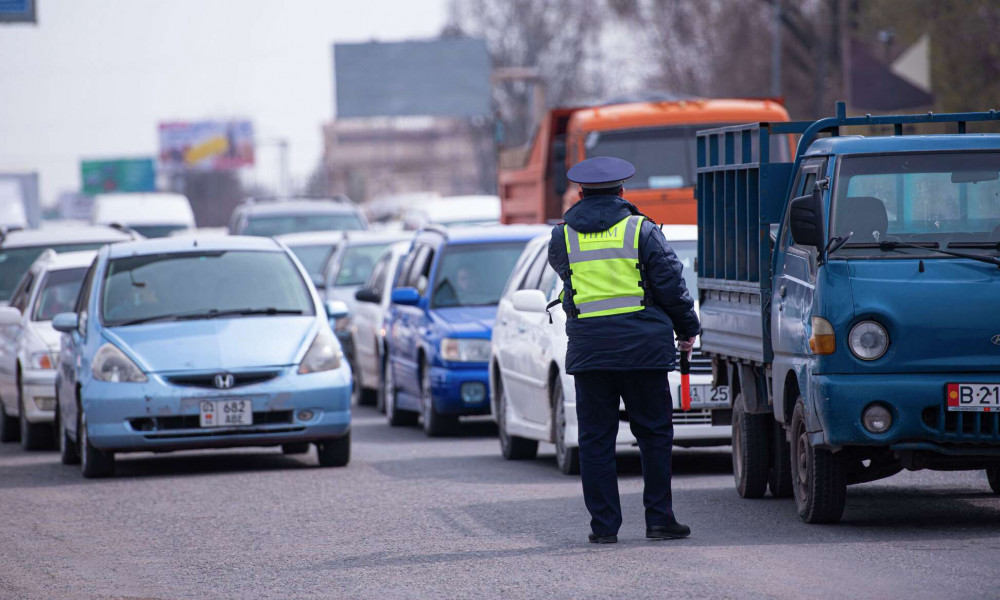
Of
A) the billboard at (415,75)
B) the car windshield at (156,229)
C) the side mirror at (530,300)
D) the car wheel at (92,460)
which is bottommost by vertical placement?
the car wheel at (92,460)

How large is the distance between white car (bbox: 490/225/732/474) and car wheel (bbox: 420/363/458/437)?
2039mm

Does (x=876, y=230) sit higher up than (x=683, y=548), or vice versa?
(x=876, y=230)

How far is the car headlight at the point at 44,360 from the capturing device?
16.4m

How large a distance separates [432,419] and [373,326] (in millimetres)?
3845

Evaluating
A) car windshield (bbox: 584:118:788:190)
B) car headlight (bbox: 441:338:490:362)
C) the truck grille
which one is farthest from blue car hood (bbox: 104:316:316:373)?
car windshield (bbox: 584:118:788:190)

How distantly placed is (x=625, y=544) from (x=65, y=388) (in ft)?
21.9

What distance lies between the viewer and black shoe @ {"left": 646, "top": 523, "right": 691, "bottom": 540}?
9.05 m

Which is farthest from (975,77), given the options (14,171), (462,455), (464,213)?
(462,455)

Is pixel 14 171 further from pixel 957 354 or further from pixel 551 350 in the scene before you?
pixel 957 354

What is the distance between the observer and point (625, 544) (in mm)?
9008

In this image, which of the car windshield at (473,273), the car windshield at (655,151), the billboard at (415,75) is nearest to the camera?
the car windshield at (473,273)

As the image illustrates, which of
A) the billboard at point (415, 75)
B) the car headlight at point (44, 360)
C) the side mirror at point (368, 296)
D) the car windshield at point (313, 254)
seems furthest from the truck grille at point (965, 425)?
the billboard at point (415, 75)

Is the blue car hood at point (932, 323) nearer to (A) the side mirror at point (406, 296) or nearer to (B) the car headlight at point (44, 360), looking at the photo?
(A) the side mirror at point (406, 296)

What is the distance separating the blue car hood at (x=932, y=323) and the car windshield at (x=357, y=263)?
645 inches
